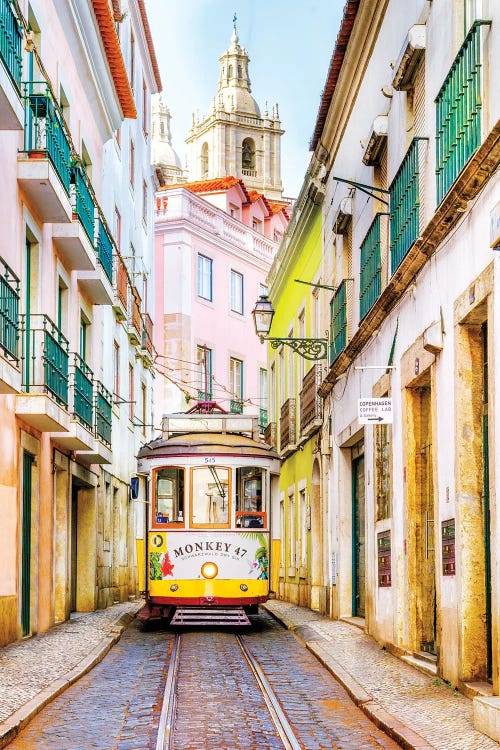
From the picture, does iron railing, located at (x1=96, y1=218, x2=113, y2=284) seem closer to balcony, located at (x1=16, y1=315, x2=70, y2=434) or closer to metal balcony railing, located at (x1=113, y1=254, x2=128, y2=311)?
metal balcony railing, located at (x1=113, y1=254, x2=128, y2=311)

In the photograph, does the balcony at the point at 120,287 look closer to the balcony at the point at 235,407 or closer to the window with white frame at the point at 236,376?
the balcony at the point at 235,407

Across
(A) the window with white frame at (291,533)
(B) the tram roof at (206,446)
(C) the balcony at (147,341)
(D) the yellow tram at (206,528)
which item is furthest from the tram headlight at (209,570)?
(C) the balcony at (147,341)

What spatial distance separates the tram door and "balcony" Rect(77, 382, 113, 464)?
13.7ft

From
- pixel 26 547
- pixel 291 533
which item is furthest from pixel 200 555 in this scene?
pixel 291 533

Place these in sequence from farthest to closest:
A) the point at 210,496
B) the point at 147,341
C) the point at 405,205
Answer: the point at 147,341 → the point at 210,496 → the point at 405,205

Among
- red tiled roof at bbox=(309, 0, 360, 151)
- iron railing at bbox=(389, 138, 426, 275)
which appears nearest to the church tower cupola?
red tiled roof at bbox=(309, 0, 360, 151)

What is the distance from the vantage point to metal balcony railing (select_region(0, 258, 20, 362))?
12.6 m

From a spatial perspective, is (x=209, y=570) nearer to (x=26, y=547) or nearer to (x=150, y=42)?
Answer: (x=26, y=547)

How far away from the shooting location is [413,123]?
43.9 feet

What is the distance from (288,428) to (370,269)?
11361 millimetres

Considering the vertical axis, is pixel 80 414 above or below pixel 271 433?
below

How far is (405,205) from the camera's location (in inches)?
514

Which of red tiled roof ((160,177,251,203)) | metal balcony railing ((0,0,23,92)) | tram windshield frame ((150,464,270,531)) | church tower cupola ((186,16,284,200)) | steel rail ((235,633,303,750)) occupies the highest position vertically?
church tower cupola ((186,16,284,200))

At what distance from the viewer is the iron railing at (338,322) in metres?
18.6
